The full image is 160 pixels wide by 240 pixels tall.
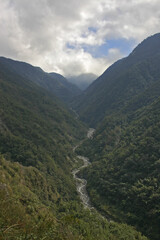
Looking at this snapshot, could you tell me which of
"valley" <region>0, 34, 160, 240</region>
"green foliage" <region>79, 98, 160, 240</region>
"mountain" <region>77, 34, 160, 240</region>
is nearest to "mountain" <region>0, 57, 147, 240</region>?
"valley" <region>0, 34, 160, 240</region>

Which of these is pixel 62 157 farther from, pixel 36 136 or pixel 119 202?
pixel 119 202

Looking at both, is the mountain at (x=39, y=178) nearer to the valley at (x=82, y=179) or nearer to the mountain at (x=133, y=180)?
the valley at (x=82, y=179)

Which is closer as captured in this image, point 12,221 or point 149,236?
point 12,221

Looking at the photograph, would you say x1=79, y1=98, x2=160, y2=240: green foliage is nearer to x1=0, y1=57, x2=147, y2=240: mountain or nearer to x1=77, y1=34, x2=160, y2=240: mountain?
x1=77, y1=34, x2=160, y2=240: mountain

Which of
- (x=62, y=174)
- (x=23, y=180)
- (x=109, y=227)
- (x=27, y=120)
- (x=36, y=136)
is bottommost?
(x=109, y=227)

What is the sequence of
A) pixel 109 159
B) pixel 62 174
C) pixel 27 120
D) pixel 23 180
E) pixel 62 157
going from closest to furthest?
pixel 23 180
pixel 62 174
pixel 109 159
pixel 62 157
pixel 27 120

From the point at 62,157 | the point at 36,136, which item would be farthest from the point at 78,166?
the point at 36,136

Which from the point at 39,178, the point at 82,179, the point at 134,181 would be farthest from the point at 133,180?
the point at 39,178

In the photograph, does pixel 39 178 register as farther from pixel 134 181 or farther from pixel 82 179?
pixel 134 181
